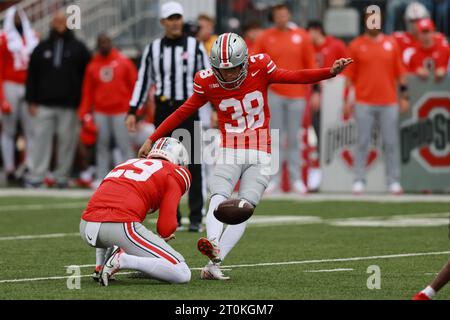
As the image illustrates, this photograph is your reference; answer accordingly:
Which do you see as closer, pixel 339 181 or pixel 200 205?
pixel 200 205

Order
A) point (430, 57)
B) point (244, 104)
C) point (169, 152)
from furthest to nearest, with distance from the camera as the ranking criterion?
point (430, 57) → point (244, 104) → point (169, 152)

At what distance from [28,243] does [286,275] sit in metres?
3.45

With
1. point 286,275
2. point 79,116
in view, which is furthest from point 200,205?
point 79,116

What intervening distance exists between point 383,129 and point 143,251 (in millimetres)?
9388

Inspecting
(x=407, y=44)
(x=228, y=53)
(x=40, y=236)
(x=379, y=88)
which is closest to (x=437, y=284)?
(x=228, y=53)

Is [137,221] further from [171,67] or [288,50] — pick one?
[288,50]

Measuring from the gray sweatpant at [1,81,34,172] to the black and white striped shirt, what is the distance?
698 cm

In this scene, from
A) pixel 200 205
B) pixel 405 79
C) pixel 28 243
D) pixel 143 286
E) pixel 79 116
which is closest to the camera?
pixel 143 286

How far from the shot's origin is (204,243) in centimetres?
888

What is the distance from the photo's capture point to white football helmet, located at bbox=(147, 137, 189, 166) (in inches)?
361

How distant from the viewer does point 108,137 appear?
19172mm

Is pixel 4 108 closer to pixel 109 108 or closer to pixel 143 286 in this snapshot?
pixel 109 108
